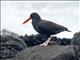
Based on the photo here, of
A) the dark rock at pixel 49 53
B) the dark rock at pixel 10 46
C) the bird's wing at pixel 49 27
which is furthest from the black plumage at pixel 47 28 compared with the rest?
the dark rock at pixel 10 46

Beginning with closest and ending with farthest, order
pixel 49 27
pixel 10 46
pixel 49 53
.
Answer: pixel 49 53 → pixel 49 27 → pixel 10 46

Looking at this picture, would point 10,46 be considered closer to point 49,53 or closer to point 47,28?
point 47,28

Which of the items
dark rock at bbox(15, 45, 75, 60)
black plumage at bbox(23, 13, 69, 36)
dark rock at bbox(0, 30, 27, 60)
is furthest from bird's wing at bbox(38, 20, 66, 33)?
dark rock at bbox(0, 30, 27, 60)

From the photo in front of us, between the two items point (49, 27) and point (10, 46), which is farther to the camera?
point (10, 46)

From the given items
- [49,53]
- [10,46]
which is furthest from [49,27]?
[10,46]

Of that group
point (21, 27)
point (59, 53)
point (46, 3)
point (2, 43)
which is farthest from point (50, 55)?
point (46, 3)

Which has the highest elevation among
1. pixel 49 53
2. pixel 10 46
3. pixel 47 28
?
pixel 47 28

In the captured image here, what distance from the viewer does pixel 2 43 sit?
1644cm

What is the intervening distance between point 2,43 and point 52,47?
495 cm

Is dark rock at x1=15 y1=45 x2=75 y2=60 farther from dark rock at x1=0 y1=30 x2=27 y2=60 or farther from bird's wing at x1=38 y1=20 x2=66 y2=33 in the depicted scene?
dark rock at x1=0 y1=30 x2=27 y2=60

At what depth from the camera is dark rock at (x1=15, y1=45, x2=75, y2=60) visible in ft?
36.3

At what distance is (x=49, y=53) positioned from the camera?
1136cm

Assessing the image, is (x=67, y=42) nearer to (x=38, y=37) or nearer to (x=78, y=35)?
(x=38, y=37)

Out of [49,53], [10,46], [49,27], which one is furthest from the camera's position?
[10,46]
